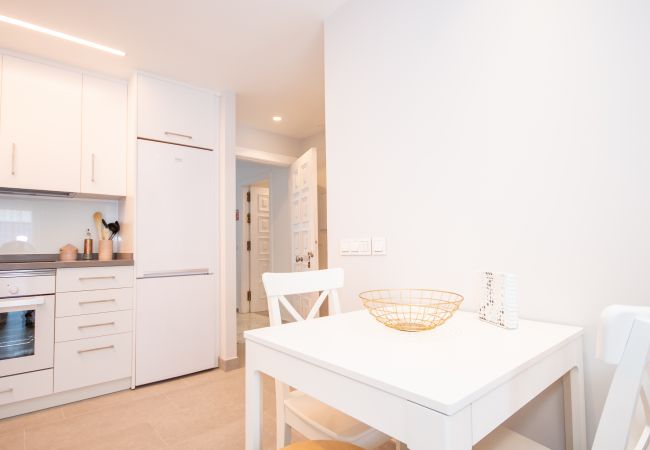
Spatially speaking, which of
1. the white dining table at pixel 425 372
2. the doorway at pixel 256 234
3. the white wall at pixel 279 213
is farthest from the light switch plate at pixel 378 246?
the doorway at pixel 256 234

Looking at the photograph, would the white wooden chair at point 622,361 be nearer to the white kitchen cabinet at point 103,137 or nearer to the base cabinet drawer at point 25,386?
the base cabinet drawer at point 25,386

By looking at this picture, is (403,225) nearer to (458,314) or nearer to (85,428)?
(458,314)

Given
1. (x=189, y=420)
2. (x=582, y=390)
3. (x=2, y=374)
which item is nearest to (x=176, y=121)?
(x=2, y=374)

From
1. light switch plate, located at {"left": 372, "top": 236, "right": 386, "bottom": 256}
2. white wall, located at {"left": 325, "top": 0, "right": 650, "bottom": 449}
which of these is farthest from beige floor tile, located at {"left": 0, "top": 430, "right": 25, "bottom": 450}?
light switch plate, located at {"left": 372, "top": 236, "right": 386, "bottom": 256}

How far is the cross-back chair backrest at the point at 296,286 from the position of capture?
1.34m

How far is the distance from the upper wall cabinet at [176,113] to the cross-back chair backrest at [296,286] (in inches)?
79.5

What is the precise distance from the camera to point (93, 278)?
2.43 metres

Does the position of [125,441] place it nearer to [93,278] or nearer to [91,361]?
[91,361]

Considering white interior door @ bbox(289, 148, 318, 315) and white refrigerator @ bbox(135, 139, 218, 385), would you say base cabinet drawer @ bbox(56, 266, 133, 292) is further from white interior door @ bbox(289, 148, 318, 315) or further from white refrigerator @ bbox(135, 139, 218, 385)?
white interior door @ bbox(289, 148, 318, 315)

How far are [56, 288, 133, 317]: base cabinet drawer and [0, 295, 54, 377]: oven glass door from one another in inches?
2.5

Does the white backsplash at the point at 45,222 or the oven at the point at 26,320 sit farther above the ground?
the white backsplash at the point at 45,222

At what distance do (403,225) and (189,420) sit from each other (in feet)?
5.80

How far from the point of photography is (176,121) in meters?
2.84

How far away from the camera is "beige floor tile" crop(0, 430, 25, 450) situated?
1794 mm
